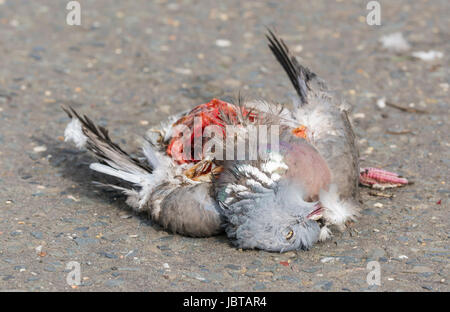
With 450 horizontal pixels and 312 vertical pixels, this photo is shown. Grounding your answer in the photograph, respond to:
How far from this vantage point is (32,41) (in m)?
7.55

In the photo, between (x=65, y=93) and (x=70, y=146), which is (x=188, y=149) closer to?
(x=70, y=146)

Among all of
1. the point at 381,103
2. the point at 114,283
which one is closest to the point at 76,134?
the point at 114,283

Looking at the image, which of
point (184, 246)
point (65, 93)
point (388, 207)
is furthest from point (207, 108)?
point (65, 93)

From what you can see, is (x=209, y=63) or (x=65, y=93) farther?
(x=209, y=63)

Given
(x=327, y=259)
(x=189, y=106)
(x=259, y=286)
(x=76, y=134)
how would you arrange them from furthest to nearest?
(x=189, y=106), (x=76, y=134), (x=327, y=259), (x=259, y=286)

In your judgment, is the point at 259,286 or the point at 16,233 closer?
the point at 259,286

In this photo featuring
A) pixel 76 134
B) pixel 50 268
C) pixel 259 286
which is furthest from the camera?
pixel 76 134

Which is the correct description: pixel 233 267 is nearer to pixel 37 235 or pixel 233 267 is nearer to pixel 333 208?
pixel 333 208

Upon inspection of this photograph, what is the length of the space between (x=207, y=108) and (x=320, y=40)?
3.27 m

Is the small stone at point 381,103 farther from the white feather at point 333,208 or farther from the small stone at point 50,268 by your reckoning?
the small stone at point 50,268

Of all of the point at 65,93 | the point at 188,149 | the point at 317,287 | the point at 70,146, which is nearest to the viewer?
the point at 317,287

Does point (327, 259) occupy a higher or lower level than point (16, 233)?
lower

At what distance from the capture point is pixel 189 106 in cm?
638

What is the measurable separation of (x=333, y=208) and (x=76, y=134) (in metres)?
1.94
